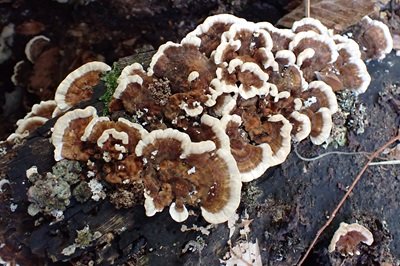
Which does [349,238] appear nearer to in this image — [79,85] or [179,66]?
[179,66]

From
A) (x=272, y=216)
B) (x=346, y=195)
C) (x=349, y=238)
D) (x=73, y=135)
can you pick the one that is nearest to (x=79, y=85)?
(x=73, y=135)

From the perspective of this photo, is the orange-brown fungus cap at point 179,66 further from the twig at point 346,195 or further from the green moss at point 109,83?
the twig at point 346,195

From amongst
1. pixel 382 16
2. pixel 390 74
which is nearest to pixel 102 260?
pixel 390 74

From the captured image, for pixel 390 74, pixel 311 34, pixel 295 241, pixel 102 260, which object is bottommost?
pixel 295 241

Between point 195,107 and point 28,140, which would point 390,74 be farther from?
point 28,140

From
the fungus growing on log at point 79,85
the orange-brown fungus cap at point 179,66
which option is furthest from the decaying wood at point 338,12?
the fungus growing on log at point 79,85

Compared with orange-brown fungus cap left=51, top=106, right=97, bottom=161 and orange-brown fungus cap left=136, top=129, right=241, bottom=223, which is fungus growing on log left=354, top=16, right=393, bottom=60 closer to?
orange-brown fungus cap left=136, top=129, right=241, bottom=223
